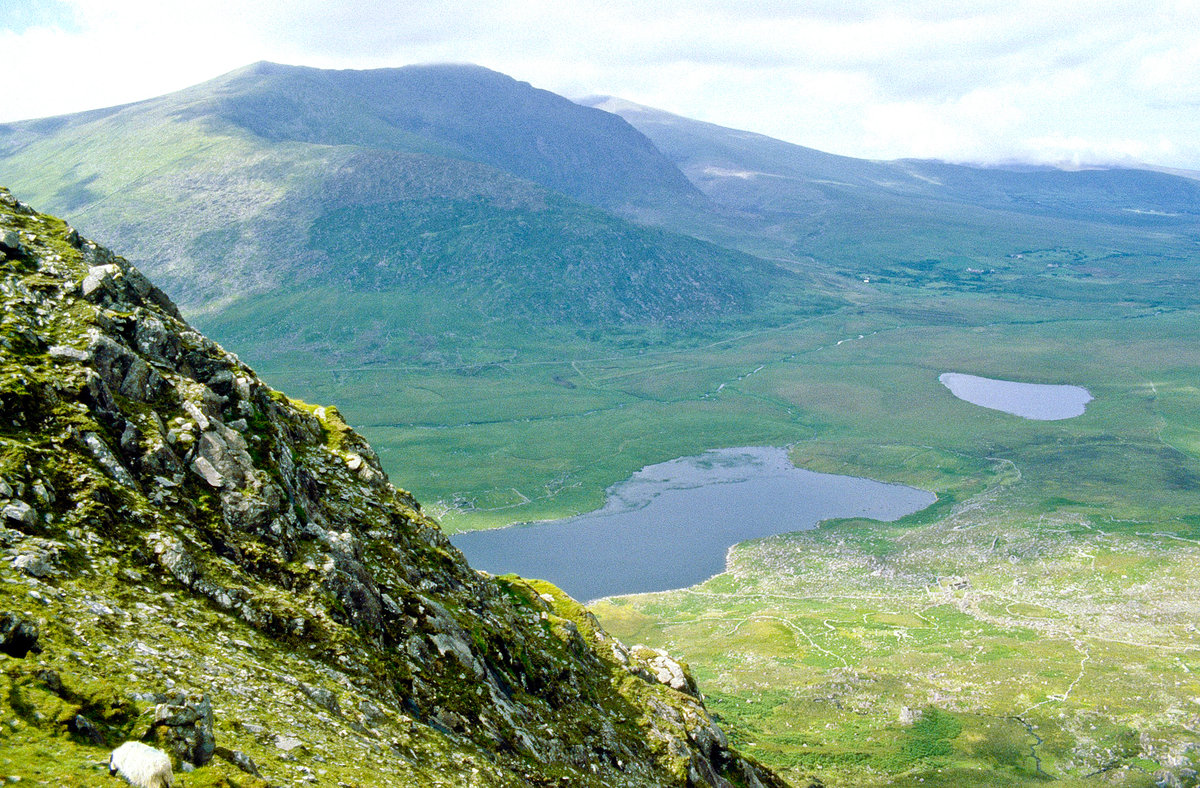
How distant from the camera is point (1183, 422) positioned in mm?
189625

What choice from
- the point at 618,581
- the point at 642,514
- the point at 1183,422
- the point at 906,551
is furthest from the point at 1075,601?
the point at 1183,422

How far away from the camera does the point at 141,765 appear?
15594 millimetres

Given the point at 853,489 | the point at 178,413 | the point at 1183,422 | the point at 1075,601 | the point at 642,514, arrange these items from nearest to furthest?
1. the point at 178,413
2. the point at 1075,601
3. the point at 642,514
4. the point at 853,489
5. the point at 1183,422

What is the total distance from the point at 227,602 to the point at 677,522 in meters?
124

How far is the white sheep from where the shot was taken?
15.4m

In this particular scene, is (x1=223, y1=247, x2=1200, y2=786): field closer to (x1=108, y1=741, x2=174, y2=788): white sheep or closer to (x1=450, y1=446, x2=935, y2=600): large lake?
(x1=450, y1=446, x2=935, y2=600): large lake

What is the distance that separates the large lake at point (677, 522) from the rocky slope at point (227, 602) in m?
79.3

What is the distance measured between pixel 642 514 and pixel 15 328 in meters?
128

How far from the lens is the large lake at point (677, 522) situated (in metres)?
123

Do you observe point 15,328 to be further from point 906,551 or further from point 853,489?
point 853,489

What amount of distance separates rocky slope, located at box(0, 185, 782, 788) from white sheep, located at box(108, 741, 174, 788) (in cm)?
34

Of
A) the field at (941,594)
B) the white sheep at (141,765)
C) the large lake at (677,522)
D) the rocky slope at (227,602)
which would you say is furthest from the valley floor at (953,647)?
the white sheep at (141,765)

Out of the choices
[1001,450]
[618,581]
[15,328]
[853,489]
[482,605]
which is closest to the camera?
[15,328]

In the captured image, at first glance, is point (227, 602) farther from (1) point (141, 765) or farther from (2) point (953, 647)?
(2) point (953, 647)
